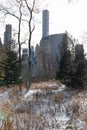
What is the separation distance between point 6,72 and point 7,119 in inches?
930

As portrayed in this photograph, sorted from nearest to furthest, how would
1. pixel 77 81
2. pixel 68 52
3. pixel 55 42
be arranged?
pixel 77 81
pixel 68 52
pixel 55 42

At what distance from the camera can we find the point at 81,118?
855cm

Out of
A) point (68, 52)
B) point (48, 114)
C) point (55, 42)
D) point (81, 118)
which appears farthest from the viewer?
point (55, 42)

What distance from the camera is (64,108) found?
10562 mm

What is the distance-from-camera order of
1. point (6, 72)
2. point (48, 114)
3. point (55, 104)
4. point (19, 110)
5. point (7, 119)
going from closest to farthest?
point (7, 119) → point (48, 114) → point (19, 110) → point (55, 104) → point (6, 72)

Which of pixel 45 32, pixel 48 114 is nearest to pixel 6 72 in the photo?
pixel 48 114

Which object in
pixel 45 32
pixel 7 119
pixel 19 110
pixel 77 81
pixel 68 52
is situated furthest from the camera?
pixel 45 32

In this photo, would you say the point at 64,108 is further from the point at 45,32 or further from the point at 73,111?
the point at 45,32

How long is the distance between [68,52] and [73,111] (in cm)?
1681

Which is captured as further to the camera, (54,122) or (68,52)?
(68,52)

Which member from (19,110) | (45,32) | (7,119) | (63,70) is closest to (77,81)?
(63,70)

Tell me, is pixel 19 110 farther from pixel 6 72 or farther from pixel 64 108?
pixel 6 72

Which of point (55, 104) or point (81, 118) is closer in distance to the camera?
point (81, 118)

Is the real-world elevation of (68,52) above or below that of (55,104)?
above
